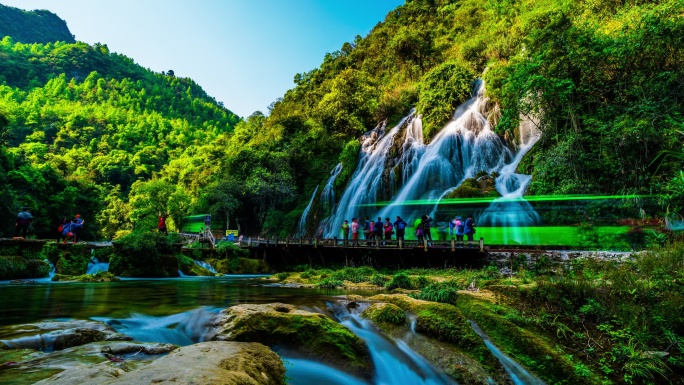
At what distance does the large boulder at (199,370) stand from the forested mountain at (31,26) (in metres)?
192

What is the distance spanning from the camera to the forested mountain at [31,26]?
469 feet

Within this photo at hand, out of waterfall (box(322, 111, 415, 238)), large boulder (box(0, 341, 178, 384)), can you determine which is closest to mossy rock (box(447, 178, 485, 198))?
waterfall (box(322, 111, 415, 238))

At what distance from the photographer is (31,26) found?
152 m

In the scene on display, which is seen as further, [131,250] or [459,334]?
[131,250]

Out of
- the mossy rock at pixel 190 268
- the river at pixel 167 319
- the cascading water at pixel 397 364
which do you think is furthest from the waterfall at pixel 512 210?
the mossy rock at pixel 190 268

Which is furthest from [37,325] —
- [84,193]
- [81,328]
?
[84,193]

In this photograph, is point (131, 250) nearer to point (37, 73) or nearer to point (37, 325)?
point (37, 325)

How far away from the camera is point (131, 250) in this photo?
60.2 ft

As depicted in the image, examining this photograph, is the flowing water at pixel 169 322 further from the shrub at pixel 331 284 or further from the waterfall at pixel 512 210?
the waterfall at pixel 512 210

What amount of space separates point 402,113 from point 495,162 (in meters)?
13.7

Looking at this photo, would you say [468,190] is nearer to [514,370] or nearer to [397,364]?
[514,370]

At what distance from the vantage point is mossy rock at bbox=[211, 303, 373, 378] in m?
5.52

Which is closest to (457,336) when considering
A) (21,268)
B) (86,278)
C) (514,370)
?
(514,370)

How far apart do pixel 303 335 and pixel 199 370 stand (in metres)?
2.84
